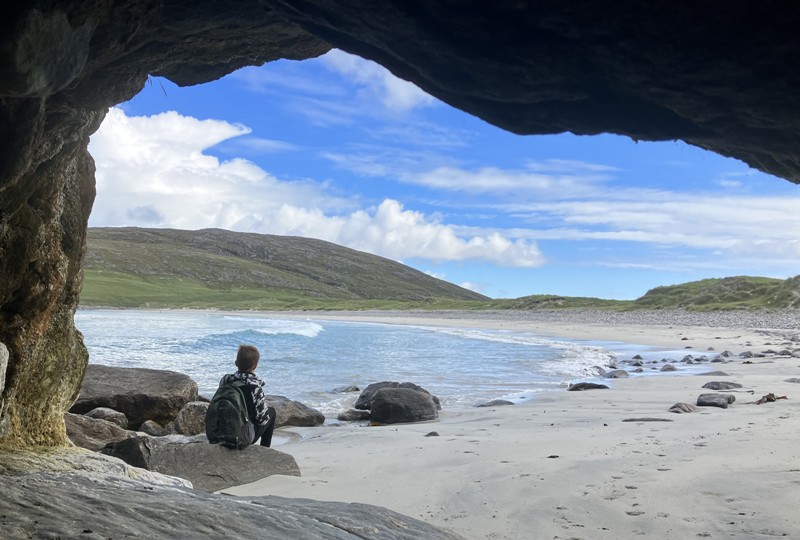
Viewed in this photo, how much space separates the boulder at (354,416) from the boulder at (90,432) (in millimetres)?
4076

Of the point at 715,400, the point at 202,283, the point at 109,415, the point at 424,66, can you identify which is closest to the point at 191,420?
the point at 109,415

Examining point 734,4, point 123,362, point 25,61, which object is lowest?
point 123,362

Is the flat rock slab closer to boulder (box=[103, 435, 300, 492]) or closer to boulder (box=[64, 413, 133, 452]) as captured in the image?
boulder (box=[103, 435, 300, 492])

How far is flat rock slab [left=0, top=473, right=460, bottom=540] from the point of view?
3.62 meters

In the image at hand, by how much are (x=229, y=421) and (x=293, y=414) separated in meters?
4.14

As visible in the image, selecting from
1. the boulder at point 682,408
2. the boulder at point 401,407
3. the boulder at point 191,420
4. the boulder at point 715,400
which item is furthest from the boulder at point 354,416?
the boulder at point 715,400

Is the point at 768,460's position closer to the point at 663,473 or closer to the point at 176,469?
the point at 663,473

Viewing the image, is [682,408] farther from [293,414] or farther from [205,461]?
[205,461]

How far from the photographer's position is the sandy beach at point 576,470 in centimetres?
508

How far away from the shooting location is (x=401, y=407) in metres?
11.3

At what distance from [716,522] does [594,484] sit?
1225 millimetres

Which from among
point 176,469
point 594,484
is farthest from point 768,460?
point 176,469

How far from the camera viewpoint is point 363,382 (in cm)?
1800

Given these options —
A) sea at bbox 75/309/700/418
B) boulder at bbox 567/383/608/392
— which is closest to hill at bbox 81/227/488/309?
sea at bbox 75/309/700/418
